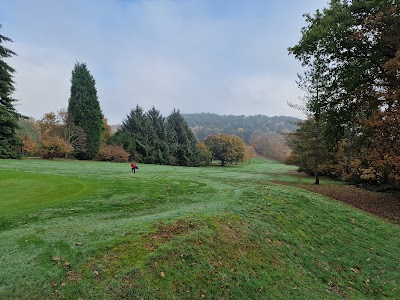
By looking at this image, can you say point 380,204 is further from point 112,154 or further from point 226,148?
point 226,148

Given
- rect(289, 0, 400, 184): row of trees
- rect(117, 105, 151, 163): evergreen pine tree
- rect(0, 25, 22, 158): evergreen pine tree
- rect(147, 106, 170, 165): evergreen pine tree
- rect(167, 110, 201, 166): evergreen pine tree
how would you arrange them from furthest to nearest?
rect(167, 110, 201, 166): evergreen pine tree < rect(147, 106, 170, 165): evergreen pine tree < rect(117, 105, 151, 163): evergreen pine tree < rect(0, 25, 22, 158): evergreen pine tree < rect(289, 0, 400, 184): row of trees

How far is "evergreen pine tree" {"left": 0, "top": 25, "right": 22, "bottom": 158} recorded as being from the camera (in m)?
32.8

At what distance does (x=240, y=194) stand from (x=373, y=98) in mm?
10015

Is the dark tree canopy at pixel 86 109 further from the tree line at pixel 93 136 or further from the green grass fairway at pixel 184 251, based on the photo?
the green grass fairway at pixel 184 251

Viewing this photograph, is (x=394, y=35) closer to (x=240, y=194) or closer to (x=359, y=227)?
(x=359, y=227)

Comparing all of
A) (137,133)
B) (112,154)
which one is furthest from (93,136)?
(137,133)

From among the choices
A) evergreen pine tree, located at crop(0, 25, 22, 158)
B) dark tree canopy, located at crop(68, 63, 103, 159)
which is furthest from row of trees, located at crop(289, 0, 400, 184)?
dark tree canopy, located at crop(68, 63, 103, 159)

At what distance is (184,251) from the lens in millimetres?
6008

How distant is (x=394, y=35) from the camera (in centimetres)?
1485

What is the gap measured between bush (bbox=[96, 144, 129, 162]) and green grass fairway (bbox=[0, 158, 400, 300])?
3717 centimetres

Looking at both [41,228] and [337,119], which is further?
[337,119]

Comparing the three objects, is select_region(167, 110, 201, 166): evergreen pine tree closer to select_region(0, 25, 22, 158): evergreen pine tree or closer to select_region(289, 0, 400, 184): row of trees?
select_region(0, 25, 22, 158): evergreen pine tree

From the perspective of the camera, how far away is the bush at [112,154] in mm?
47781

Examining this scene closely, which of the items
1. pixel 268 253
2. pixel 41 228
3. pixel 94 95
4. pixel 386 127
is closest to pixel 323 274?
pixel 268 253
